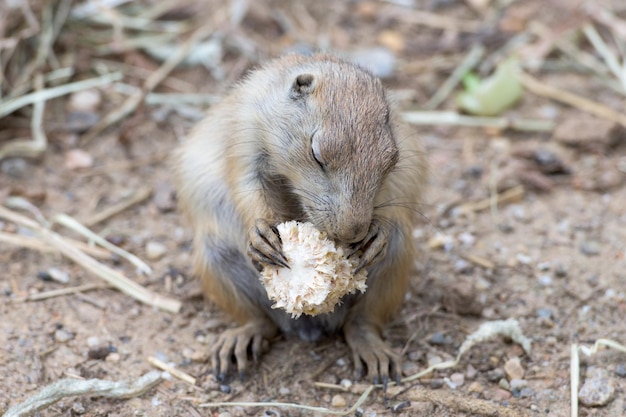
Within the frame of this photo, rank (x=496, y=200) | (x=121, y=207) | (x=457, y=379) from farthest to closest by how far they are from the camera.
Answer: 1. (x=496, y=200)
2. (x=121, y=207)
3. (x=457, y=379)

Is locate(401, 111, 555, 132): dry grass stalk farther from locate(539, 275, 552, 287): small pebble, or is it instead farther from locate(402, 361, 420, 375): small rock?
locate(402, 361, 420, 375): small rock

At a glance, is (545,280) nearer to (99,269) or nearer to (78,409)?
(99,269)

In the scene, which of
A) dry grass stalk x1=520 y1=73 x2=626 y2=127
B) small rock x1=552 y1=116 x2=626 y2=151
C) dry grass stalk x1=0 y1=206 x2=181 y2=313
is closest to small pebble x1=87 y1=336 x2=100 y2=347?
dry grass stalk x1=0 y1=206 x2=181 y2=313

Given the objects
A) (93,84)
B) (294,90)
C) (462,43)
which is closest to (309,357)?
(294,90)

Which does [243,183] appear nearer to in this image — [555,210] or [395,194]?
[395,194]

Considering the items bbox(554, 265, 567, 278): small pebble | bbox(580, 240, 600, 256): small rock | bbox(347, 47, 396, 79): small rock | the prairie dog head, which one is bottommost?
bbox(554, 265, 567, 278): small pebble

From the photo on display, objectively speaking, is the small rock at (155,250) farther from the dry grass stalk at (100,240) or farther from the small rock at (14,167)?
the small rock at (14,167)

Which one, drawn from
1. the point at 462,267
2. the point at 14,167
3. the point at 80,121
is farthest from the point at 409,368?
the point at 80,121
